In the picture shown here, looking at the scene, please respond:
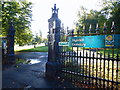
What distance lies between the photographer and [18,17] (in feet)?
49.0

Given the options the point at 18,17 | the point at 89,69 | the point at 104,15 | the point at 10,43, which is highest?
the point at 104,15

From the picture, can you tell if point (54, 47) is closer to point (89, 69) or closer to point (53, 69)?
point (53, 69)

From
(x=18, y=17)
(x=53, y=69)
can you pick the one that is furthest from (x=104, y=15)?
(x=53, y=69)

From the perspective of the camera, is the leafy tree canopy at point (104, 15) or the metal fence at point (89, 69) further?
the leafy tree canopy at point (104, 15)

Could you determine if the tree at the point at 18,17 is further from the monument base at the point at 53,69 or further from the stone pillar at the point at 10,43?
the monument base at the point at 53,69

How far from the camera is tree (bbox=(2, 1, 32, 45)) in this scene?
1312 centimetres

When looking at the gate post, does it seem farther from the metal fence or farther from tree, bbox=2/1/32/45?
tree, bbox=2/1/32/45

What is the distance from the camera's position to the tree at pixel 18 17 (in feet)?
43.0

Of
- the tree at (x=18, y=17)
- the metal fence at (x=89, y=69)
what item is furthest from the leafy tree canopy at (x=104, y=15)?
the metal fence at (x=89, y=69)

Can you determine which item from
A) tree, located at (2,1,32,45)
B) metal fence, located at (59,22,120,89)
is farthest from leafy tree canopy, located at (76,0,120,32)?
metal fence, located at (59,22,120,89)

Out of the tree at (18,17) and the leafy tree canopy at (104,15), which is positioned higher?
the leafy tree canopy at (104,15)

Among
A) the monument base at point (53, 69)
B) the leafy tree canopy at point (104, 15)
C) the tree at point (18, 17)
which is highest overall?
the leafy tree canopy at point (104, 15)

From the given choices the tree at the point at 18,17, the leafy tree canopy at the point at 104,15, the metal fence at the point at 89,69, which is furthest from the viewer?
the leafy tree canopy at the point at 104,15

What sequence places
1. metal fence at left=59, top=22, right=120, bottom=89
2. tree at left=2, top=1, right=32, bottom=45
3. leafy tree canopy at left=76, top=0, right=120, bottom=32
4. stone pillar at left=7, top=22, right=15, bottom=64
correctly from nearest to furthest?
1. metal fence at left=59, top=22, right=120, bottom=89
2. stone pillar at left=7, top=22, right=15, bottom=64
3. tree at left=2, top=1, right=32, bottom=45
4. leafy tree canopy at left=76, top=0, right=120, bottom=32
